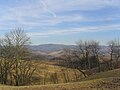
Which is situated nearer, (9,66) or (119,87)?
(119,87)

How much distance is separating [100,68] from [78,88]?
147ft

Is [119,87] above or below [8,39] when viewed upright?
below

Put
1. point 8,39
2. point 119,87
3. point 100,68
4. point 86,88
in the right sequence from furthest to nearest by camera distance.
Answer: point 100,68 < point 8,39 < point 86,88 < point 119,87

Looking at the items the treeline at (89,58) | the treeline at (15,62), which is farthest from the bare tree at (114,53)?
the treeline at (15,62)

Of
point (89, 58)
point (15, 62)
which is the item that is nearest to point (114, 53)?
point (89, 58)

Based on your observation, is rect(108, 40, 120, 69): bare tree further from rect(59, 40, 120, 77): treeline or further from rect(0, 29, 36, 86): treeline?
rect(0, 29, 36, 86): treeline

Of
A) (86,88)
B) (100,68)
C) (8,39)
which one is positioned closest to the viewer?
(86,88)

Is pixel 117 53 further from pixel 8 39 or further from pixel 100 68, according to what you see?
pixel 8 39

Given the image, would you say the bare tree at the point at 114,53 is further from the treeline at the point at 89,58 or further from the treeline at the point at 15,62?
the treeline at the point at 15,62

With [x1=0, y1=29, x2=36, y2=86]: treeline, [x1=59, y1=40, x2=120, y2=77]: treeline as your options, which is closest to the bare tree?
[x1=59, y1=40, x2=120, y2=77]: treeline

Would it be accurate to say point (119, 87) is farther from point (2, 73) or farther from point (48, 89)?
point (2, 73)

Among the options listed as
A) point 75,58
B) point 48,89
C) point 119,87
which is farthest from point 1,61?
point 119,87

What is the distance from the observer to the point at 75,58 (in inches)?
2810

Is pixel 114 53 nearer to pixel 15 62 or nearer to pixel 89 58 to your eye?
pixel 89 58
